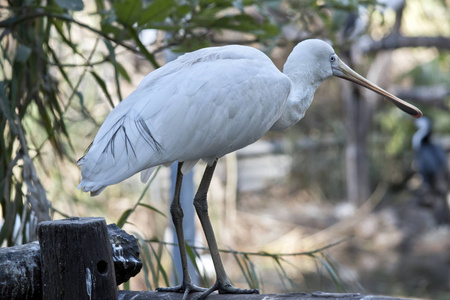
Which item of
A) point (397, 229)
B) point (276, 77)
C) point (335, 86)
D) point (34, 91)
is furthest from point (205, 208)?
point (335, 86)

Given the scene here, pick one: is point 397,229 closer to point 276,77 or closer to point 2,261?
point 276,77

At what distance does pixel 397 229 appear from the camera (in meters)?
7.52

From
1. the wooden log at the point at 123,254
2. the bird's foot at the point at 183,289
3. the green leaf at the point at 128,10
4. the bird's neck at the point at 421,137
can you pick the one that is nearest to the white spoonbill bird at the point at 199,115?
the bird's foot at the point at 183,289

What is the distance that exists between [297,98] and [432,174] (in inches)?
236

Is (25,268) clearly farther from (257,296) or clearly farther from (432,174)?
(432,174)

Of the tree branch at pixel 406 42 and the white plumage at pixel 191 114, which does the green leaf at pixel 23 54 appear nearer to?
the white plumage at pixel 191 114

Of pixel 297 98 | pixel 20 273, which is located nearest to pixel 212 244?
pixel 297 98

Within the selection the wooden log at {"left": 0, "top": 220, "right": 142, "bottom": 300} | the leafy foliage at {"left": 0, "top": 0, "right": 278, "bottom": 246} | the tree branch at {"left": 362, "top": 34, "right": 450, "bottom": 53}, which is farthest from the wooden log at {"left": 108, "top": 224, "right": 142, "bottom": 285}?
the tree branch at {"left": 362, "top": 34, "right": 450, "bottom": 53}

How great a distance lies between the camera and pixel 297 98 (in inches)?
76.9

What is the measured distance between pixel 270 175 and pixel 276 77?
7638 millimetres

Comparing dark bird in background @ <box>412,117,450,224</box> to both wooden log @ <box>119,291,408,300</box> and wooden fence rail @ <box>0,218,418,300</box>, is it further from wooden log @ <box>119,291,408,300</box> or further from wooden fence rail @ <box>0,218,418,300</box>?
wooden fence rail @ <box>0,218,418,300</box>

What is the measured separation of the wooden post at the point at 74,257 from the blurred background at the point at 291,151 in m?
0.71

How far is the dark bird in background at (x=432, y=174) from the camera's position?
292 inches

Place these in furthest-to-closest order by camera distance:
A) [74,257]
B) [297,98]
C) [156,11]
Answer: [156,11], [297,98], [74,257]
